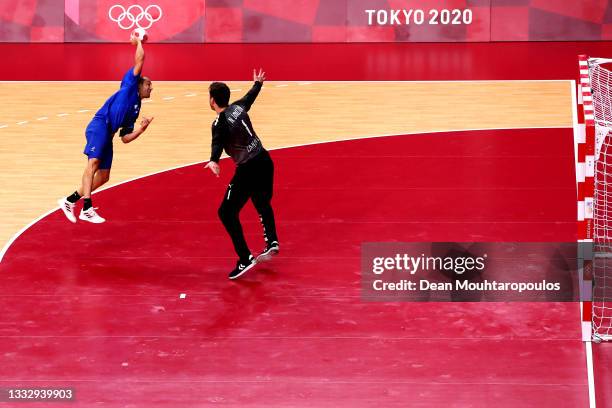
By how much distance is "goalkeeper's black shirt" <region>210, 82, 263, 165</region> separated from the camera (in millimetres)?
10531

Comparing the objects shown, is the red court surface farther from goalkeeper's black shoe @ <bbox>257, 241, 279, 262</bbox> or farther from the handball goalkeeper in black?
the handball goalkeeper in black

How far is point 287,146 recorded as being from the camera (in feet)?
50.7

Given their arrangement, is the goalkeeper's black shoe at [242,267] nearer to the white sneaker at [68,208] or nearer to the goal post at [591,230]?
the white sneaker at [68,208]

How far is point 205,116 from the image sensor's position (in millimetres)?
17203

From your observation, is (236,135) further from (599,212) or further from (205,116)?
(205,116)

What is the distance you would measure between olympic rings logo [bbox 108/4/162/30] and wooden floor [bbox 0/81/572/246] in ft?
8.92

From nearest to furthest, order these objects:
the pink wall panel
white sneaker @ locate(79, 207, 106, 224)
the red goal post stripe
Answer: the red goal post stripe → white sneaker @ locate(79, 207, 106, 224) → the pink wall panel

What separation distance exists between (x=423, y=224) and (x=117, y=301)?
12.0 feet

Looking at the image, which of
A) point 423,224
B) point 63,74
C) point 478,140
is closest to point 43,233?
point 423,224

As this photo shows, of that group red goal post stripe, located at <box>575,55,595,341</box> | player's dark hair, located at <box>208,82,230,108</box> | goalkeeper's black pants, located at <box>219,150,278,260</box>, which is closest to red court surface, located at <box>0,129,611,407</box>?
red goal post stripe, located at <box>575,55,595,341</box>

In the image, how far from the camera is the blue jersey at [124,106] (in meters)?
11.8

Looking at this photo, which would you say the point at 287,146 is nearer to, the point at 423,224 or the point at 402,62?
the point at 423,224

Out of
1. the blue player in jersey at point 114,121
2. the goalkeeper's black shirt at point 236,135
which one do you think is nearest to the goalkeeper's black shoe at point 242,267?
the goalkeeper's black shirt at point 236,135

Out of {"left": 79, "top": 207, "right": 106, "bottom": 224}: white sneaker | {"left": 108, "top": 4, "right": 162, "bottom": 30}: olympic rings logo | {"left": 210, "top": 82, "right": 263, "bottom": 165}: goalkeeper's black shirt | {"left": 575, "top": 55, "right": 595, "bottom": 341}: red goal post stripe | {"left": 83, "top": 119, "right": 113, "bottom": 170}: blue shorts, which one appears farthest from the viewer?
{"left": 108, "top": 4, "right": 162, "bottom": 30}: olympic rings logo
